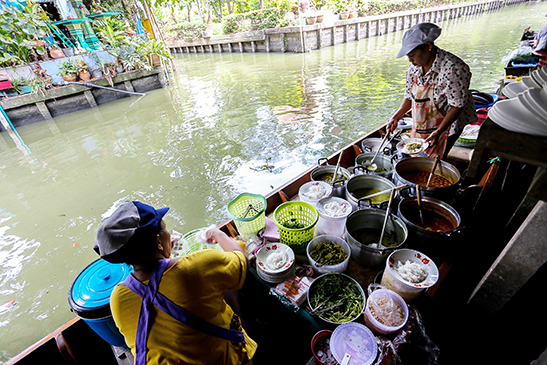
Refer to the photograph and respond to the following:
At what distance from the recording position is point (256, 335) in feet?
8.96

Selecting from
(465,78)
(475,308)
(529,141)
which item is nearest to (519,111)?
(529,141)

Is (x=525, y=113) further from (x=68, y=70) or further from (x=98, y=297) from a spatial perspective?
(x=68, y=70)

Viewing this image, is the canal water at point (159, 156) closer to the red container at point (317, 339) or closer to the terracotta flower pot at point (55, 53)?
the terracotta flower pot at point (55, 53)

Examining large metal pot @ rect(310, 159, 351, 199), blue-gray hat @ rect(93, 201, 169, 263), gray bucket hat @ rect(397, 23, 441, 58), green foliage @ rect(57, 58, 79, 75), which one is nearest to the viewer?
blue-gray hat @ rect(93, 201, 169, 263)

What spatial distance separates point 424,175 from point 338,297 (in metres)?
1.91

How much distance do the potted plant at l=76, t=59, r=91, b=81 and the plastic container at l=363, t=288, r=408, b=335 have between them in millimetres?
15462

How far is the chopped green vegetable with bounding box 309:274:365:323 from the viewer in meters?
1.95

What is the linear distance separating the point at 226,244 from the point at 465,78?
3212 millimetres

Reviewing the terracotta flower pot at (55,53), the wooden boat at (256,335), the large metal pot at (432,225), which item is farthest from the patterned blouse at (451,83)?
the terracotta flower pot at (55,53)

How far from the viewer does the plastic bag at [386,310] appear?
1.80 m

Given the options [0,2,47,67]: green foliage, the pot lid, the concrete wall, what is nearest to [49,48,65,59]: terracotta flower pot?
[0,2,47,67]: green foliage

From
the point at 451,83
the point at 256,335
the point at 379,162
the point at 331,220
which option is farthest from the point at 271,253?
the point at 451,83

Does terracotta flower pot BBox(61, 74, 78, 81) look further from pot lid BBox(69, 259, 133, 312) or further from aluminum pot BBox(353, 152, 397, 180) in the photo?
aluminum pot BBox(353, 152, 397, 180)

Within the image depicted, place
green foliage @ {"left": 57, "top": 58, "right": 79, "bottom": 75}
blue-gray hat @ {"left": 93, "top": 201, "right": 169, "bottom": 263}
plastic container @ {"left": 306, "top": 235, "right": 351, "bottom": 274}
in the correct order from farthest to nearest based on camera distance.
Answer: green foliage @ {"left": 57, "top": 58, "right": 79, "bottom": 75} → plastic container @ {"left": 306, "top": 235, "right": 351, "bottom": 274} → blue-gray hat @ {"left": 93, "top": 201, "right": 169, "bottom": 263}
